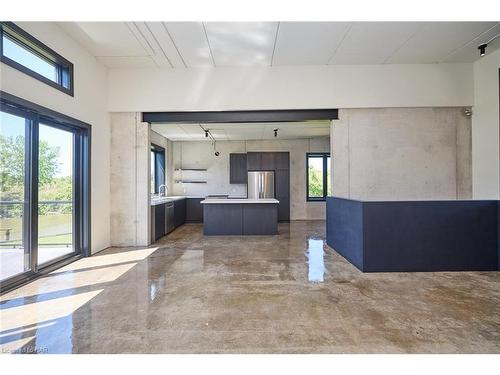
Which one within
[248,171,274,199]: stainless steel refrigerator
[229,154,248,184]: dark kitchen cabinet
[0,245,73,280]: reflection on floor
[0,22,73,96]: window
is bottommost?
[0,245,73,280]: reflection on floor

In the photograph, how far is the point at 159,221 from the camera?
639cm

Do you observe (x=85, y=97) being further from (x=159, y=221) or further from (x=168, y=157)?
(x=168, y=157)

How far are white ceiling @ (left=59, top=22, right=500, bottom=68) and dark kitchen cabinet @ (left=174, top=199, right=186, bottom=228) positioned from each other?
4053mm

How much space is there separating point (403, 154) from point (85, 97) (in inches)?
239

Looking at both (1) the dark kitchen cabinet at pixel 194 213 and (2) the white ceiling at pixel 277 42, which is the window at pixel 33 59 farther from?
(1) the dark kitchen cabinet at pixel 194 213

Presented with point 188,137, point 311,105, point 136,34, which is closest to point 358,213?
point 311,105

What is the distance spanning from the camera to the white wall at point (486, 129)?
4777 millimetres

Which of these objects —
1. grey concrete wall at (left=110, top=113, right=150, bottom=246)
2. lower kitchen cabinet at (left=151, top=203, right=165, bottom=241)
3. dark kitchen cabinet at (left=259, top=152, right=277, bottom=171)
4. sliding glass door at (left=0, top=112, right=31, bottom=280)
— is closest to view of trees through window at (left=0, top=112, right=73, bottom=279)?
sliding glass door at (left=0, top=112, right=31, bottom=280)

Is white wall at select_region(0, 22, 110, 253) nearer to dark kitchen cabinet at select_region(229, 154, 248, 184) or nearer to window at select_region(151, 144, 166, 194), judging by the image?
window at select_region(151, 144, 166, 194)

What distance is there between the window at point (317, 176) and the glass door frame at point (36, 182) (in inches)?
276

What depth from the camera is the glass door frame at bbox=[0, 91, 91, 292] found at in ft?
11.0

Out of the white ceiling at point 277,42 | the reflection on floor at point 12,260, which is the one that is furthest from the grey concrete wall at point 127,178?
the reflection on floor at point 12,260

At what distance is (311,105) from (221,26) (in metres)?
2.31
